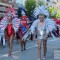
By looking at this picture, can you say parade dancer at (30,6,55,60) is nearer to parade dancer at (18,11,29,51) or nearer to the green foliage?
parade dancer at (18,11,29,51)

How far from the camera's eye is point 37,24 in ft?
39.7

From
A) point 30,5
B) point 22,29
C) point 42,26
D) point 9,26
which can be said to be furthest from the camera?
point 30,5

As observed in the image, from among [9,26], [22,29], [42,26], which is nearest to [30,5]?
[22,29]

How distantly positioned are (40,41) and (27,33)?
1.13m

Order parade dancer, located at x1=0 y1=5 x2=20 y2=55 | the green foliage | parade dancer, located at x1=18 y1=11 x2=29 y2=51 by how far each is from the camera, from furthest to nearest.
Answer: the green foliage < parade dancer, located at x1=18 y1=11 x2=29 y2=51 < parade dancer, located at x1=0 y1=5 x2=20 y2=55

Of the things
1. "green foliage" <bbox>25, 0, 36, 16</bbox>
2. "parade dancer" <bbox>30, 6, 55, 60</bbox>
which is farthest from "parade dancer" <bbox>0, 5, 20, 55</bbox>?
"green foliage" <bbox>25, 0, 36, 16</bbox>

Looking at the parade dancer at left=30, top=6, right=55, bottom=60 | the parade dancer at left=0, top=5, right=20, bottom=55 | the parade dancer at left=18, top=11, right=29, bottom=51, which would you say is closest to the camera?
the parade dancer at left=30, top=6, right=55, bottom=60

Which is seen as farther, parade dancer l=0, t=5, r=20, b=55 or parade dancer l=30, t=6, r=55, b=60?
parade dancer l=0, t=5, r=20, b=55

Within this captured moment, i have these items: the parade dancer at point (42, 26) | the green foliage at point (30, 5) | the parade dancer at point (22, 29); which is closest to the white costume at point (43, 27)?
the parade dancer at point (42, 26)

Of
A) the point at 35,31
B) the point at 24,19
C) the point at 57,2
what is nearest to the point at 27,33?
the point at 35,31

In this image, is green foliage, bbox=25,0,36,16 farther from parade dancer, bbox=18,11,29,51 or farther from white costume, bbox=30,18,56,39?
white costume, bbox=30,18,56,39

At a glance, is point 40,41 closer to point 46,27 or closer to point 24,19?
point 46,27

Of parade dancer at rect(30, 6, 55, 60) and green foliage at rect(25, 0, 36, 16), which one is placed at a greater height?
parade dancer at rect(30, 6, 55, 60)

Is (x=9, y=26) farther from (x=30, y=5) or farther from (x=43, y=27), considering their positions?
(x=30, y=5)
